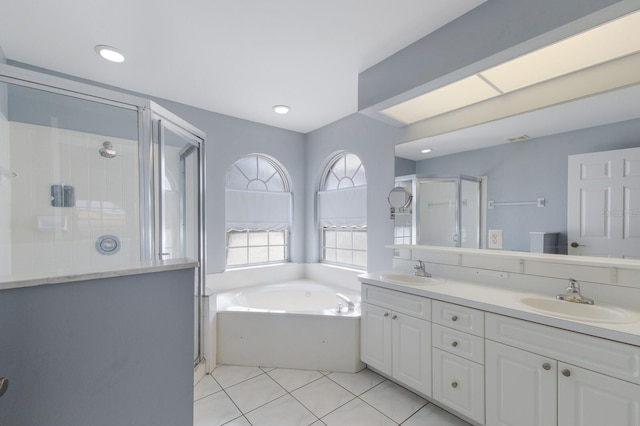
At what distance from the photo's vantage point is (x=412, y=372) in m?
1.90

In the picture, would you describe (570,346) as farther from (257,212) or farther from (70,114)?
(70,114)

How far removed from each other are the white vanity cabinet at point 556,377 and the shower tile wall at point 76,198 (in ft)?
7.82

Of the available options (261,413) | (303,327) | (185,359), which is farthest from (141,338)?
(303,327)

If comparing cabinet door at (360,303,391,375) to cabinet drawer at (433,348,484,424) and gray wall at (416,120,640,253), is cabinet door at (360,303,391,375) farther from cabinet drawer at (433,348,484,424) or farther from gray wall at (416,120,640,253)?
gray wall at (416,120,640,253)

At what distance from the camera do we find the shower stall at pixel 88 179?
1.87 m

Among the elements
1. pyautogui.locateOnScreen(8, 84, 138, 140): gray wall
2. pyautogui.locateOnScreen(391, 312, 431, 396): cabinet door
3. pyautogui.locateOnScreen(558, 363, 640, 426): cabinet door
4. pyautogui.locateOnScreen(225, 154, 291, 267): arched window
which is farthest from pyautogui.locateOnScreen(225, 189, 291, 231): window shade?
pyautogui.locateOnScreen(558, 363, 640, 426): cabinet door

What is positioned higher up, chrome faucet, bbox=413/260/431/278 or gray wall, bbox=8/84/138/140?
gray wall, bbox=8/84/138/140

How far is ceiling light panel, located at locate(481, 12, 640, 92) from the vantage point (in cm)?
135

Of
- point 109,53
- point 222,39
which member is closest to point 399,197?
point 222,39

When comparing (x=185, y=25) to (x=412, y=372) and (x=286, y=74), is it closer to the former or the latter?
(x=286, y=74)

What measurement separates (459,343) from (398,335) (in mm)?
449

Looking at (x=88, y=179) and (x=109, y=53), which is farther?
(x=88, y=179)

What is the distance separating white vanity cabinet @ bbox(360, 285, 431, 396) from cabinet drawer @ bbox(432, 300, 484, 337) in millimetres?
67

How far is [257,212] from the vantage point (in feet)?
11.5
